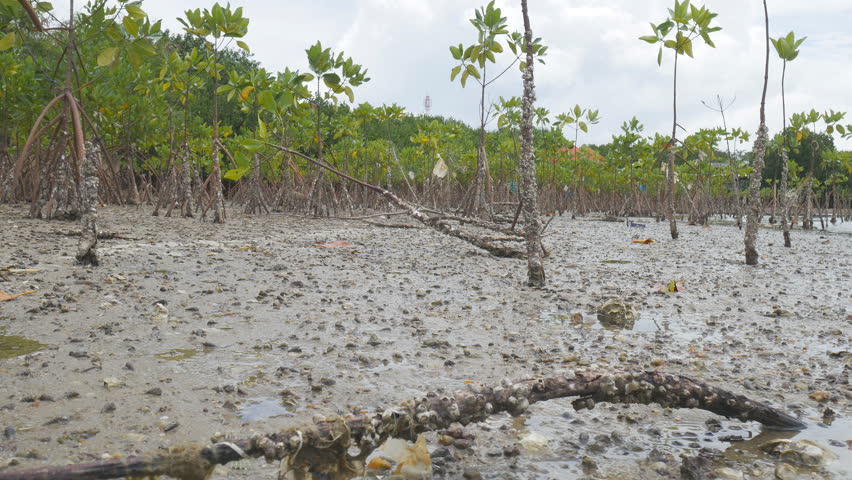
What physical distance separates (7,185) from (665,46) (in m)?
8.43

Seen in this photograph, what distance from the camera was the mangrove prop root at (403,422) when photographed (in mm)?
1013

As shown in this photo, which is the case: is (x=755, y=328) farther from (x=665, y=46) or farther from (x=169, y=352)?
(x=665, y=46)

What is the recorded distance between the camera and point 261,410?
1.75m

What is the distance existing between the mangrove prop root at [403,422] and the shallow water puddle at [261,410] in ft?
1.11

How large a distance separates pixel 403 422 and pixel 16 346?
162 centimetres

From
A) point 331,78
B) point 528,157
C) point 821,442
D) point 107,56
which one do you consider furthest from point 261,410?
point 331,78

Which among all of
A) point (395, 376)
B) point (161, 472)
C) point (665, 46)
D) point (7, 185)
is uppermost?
point (665, 46)

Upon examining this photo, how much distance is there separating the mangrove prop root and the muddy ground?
112 millimetres

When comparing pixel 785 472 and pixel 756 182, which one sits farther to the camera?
pixel 756 182

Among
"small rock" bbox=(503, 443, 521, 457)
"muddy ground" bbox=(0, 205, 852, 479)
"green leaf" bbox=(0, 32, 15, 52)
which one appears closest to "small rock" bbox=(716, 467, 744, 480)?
"muddy ground" bbox=(0, 205, 852, 479)

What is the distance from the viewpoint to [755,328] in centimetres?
305

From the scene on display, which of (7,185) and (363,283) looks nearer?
(363,283)

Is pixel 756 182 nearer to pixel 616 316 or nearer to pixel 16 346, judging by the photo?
pixel 616 316

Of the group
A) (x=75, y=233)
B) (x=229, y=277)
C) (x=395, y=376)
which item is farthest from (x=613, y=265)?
(x=75, y=233)
